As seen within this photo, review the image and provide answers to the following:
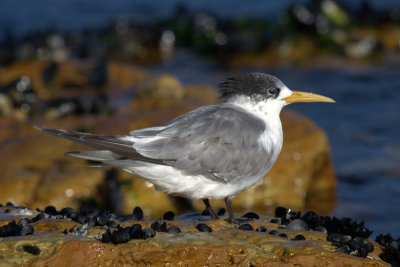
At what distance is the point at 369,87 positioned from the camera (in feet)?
44.4

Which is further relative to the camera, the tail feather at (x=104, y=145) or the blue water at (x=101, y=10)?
the blue water at (x=101, y=10)

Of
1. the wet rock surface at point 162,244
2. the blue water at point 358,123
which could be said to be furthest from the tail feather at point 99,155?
the blue water at point 358,123

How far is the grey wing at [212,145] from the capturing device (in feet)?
17.1

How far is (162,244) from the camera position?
173 inches

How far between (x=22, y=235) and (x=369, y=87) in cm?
1045

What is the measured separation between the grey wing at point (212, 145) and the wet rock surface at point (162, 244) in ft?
1.59

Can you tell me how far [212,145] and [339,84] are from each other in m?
8.96

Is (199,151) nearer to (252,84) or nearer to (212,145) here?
(212,145)

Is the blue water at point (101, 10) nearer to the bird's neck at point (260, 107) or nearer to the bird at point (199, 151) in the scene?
the bird's neck at point (260, 107)

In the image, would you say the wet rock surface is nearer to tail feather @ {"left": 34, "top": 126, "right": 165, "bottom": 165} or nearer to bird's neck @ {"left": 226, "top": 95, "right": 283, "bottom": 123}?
tail feather @ {"left": 34, "top": 126, "right": 165, "bottom": 165}

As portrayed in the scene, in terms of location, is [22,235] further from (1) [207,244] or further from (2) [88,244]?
(1) [207,244]

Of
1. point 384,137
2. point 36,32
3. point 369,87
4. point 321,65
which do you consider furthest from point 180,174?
point 36,32

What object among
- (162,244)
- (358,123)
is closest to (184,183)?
(162,244)

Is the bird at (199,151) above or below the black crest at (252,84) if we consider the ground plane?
below
